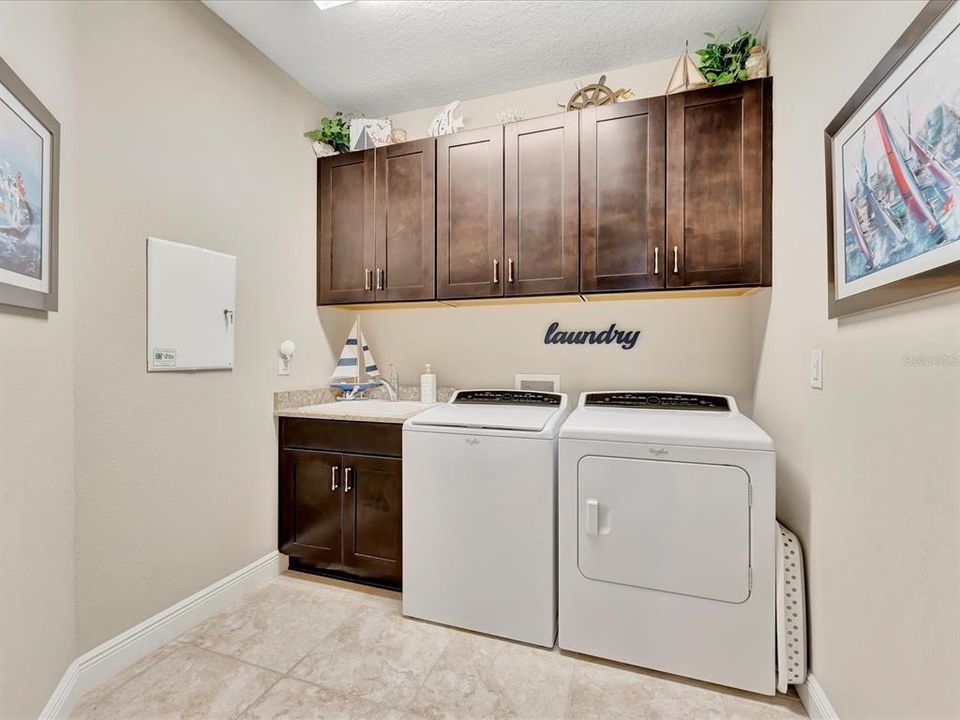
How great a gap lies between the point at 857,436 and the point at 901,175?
2.17 feet

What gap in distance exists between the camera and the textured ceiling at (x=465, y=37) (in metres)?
1.95

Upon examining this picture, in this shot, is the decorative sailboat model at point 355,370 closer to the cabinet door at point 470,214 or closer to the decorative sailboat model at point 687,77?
the cabinet door at point 470,214

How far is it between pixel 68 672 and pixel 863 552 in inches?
98.0

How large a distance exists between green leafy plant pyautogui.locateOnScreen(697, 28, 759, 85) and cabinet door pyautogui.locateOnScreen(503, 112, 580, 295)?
620 mm

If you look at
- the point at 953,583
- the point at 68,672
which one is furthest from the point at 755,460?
the point at 68,672

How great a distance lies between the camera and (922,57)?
889 mm

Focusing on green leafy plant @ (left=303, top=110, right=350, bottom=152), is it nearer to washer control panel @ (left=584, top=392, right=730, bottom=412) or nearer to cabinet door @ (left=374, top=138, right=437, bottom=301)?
cabinet door @ (left=374, top=138, right=437, bottom=301)

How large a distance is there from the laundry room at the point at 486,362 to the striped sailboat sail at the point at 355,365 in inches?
5.9

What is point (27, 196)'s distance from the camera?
124 centimetres

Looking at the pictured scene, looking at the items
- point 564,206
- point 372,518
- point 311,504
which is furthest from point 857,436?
point 311,504

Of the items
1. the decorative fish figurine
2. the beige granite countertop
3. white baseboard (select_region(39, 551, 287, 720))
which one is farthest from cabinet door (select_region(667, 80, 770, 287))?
white baseboard (select_region(39, 551, 287, 720))

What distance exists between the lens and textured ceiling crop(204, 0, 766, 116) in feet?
6.39

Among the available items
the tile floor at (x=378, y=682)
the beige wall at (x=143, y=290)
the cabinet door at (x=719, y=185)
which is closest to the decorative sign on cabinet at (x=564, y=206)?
the cabinet door at (x=719, y=185)

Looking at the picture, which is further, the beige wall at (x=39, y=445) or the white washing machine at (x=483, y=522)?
the white washing machine at (x=483, y=522)
